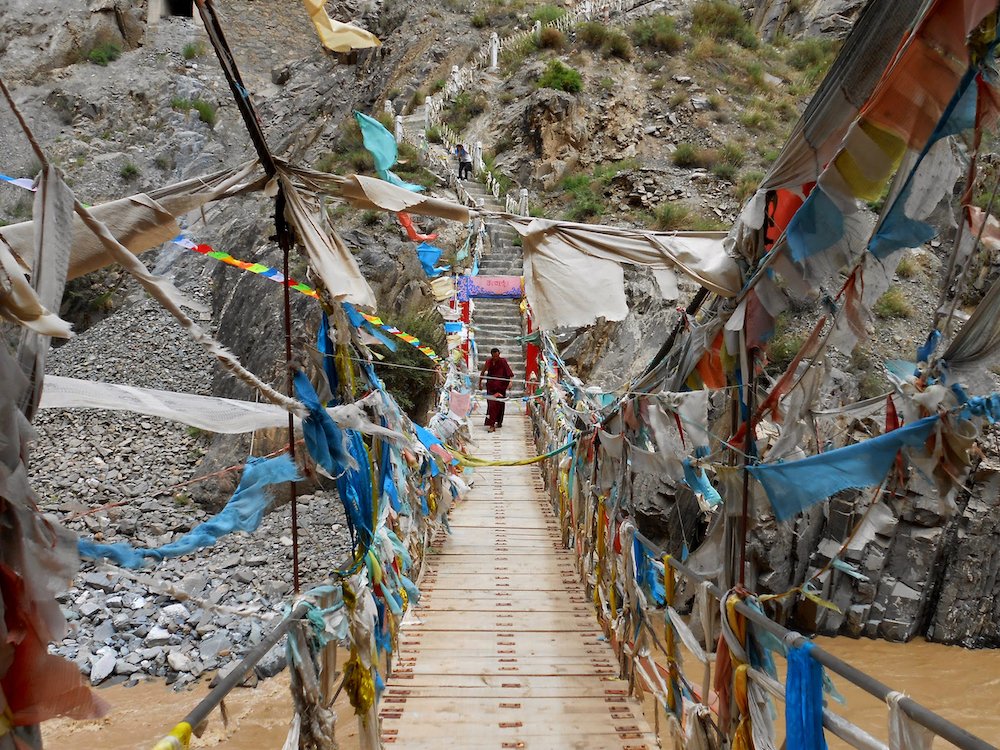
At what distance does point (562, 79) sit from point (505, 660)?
19.7m

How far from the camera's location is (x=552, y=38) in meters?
23.2

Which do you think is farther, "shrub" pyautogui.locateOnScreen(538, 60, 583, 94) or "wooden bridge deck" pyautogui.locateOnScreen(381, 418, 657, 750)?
"shrub" pyautogui.locateOnScreen(538, 60, 583, 94)

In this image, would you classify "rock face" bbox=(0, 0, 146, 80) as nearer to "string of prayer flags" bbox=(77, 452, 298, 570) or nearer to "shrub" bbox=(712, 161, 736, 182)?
"shrub" bbox=(712, 161, 736, 182)

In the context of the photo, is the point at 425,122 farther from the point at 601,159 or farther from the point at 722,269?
the point at 722,269

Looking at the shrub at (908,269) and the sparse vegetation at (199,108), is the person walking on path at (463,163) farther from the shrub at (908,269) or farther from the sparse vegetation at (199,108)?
the shrub at (908,269)

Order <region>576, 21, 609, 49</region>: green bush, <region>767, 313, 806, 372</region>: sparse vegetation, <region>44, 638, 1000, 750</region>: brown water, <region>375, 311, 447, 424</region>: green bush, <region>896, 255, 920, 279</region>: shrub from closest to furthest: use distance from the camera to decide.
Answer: <region>44, 638, 1000, 750</region>: brown water, <region>767, 313, 806, 372</region>: sparse vegetation, <region>375, 311, 447, 424</region>: green bush, <region>896, 255, 920, 279</region>: shrub, <region>576, 21, 609, 49</region>: green bush

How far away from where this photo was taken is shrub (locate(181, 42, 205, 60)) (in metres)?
26.0

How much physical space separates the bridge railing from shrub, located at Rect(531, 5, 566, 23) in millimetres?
22590

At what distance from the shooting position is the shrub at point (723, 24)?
23797mm

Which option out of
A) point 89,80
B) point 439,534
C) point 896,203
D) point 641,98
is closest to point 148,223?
point 896,203

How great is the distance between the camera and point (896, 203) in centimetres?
191

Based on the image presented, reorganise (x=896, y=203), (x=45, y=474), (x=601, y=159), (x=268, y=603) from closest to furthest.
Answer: (x=896, y=203), (x=268, y=603), (x=45, y=474), (x=601, y=159)

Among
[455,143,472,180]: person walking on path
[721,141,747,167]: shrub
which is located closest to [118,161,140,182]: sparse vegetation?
[455,143,472,180]: person walking on path

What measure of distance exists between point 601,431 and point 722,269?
2173 mm
